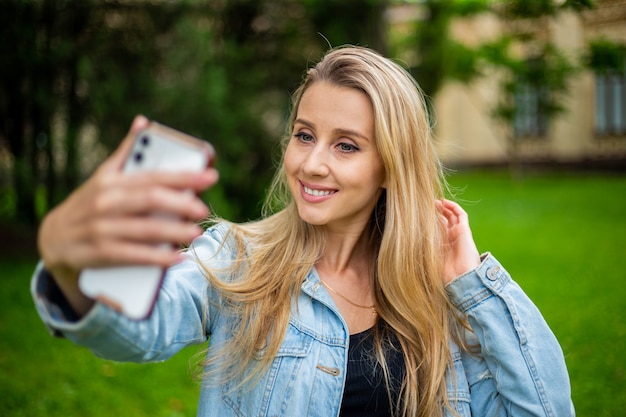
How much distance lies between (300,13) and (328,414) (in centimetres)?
780

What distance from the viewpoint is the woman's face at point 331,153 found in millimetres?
2066

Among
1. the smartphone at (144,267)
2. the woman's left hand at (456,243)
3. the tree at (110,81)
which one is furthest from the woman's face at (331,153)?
the tree at (110,81)

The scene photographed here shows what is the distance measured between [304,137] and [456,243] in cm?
72

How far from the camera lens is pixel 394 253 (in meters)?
2.21

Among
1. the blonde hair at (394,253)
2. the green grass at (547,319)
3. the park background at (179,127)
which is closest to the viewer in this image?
the blonde hair at (394,253)

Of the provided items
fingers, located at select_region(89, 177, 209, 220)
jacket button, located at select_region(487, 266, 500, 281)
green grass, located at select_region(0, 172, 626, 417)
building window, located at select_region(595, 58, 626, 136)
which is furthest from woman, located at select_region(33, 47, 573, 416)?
building window, located at select_region(595, 58, 626, 136)

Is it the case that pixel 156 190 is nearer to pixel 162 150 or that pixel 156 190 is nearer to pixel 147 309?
pixel 162 150

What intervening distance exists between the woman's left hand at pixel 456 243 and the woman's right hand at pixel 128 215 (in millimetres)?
1457

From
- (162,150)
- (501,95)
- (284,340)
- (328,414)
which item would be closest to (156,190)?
(162,150)

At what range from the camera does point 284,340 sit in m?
2.00

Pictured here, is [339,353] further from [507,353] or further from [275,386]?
[507,353]

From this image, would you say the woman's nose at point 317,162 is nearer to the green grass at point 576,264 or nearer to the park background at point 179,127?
the green grass at point 576,264

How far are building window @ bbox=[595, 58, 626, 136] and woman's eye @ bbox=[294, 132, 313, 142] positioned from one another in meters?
22.4

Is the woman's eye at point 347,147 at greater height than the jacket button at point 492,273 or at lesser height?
greater
